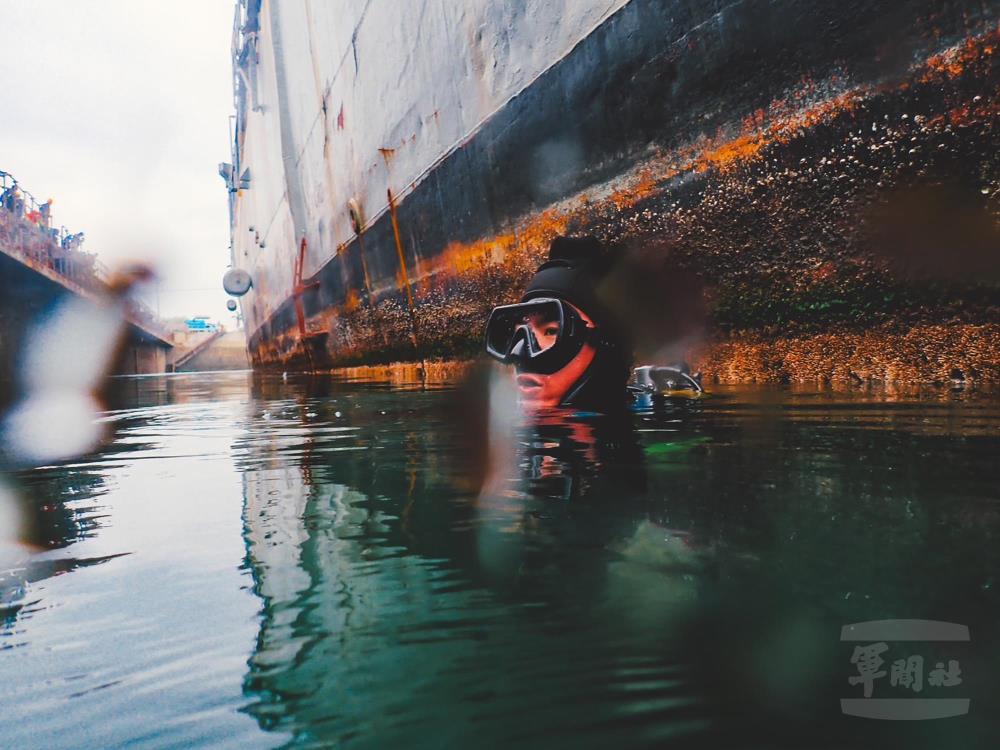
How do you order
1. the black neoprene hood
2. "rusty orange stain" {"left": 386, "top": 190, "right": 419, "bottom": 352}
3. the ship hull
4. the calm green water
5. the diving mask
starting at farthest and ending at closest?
"rusty orange stain" {"left": 386, "top": 190, "right": 419, "bottom": 352} < the black neoprene hood < the diving mask < the ship hull < the calm green water

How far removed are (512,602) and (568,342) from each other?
7.90 feet

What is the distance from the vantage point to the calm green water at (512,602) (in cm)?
70

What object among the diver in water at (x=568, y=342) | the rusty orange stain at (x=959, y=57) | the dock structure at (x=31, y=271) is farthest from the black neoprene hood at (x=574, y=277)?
the dock structure at (x=31, y=271)

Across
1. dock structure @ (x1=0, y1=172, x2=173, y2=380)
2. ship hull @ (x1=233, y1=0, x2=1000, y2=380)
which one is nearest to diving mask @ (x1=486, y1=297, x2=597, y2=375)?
ship hull @ (x1=233, y1=0, x2=1000, y2=380)

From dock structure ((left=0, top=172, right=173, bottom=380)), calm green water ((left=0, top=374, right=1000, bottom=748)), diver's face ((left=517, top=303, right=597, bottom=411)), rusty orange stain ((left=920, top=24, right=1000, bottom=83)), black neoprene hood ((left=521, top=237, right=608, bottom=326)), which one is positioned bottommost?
calm green water ((left=0, top=374, right=1000, bottom=748))

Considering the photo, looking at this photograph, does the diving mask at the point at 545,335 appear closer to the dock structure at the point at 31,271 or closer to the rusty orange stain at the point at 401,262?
the rusty orange stain at the point at 401,262

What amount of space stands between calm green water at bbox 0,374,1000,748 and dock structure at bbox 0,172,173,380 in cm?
1825

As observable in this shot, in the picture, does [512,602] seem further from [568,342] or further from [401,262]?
[401,262]

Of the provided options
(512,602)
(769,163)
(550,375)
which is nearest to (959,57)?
(769,163)

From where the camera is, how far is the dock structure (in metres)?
17.0

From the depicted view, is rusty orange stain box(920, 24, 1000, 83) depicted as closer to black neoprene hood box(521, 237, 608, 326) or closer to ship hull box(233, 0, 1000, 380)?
ship hull box(233, 0, 1000, 380)

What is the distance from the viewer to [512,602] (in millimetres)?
1008

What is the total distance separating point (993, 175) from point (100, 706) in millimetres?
3461

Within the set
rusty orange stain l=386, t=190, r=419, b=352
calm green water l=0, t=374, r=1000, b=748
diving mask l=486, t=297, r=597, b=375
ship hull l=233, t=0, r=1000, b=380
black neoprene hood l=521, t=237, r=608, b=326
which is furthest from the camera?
rusty orange stain l=386, t=190, r=419, b=352
